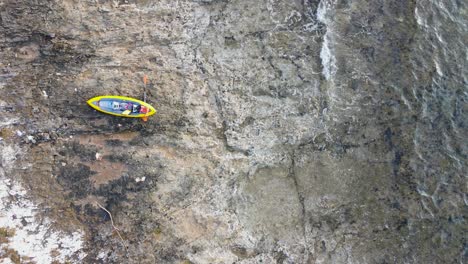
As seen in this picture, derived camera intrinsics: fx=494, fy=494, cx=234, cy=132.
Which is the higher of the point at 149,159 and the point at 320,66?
the point at 320,66

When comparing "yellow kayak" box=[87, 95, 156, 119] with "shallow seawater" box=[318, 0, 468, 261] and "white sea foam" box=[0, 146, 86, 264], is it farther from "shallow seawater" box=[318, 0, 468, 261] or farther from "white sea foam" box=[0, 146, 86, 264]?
"shallow seawater" box=[318, 0, 468, 261]

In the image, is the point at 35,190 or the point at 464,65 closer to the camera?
the point at 35,190

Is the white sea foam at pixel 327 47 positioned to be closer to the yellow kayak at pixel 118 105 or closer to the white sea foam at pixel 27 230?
the yellow kayak at pixel 118 105

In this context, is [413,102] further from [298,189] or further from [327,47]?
[298,189]

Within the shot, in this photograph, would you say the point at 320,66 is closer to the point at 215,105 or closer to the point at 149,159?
the point at 215,105

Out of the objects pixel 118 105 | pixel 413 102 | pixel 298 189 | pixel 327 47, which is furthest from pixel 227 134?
pixel 413 102

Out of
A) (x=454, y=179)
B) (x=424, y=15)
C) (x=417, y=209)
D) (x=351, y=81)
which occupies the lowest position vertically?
(x=417, y=209)

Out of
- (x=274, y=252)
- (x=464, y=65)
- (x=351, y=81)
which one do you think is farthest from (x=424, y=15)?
(x=274, y=252)
